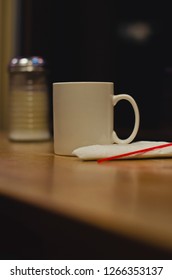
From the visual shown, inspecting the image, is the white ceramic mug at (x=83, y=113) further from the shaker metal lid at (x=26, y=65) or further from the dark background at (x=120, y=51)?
the shaker metal lid at (x=26, y=65)

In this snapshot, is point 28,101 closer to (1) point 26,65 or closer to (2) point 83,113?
(1) point 26,65

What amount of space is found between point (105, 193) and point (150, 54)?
54cm

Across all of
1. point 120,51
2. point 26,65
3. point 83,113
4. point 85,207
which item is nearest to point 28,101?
point 26,65

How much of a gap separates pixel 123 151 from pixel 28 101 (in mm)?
441

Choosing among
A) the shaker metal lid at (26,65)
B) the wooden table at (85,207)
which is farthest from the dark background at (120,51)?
the wooden table at (85,207)

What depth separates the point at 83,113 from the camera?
31.3 inches

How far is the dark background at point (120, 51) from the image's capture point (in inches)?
38.0

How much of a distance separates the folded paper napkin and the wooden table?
11 mm

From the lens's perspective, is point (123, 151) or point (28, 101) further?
point (28, 101)

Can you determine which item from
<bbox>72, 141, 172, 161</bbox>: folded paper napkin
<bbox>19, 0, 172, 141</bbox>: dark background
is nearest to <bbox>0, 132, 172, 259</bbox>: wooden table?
<bbox>72, 141, 172, 161</bbox>: folded paper napkin

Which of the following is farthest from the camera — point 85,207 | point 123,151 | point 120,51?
point 120,51

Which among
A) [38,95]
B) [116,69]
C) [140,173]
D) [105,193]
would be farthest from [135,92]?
[105,193]

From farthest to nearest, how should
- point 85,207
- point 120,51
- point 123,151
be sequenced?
point 120,51
point 123,151
point 85,207
